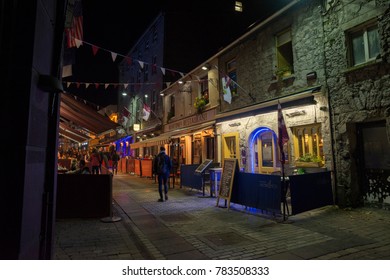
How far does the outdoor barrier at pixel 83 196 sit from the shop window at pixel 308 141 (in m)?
6.50

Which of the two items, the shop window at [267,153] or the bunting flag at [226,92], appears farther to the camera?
the bunting flag at [226,92]

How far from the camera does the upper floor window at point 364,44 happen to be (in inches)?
296

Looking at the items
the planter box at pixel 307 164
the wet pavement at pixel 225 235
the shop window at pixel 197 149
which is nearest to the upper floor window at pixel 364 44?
the planter box at pixel 307 164

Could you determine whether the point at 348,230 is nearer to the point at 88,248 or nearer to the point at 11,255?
the point at 88,248

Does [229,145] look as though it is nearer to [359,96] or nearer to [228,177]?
[228,177]

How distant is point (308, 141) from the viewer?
9.34 m

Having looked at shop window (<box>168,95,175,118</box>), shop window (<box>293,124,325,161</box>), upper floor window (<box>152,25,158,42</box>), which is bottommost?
shop window (<box>293,124,325,161</box>)

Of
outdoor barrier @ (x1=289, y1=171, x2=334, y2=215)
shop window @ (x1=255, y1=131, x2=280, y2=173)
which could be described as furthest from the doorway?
shop window @ (x1=255, y1=131, x2=280, y2=173)

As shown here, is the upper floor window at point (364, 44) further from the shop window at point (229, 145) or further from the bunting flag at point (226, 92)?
the shop window at point (229, 145)

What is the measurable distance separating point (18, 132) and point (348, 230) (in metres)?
6.16

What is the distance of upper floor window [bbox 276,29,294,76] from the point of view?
1024 centimetres

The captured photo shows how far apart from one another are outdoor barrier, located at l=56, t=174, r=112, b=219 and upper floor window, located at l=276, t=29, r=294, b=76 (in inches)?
293

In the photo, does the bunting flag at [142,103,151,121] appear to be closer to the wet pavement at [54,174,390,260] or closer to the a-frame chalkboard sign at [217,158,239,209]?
the wet pavement at [54,174,390,260]

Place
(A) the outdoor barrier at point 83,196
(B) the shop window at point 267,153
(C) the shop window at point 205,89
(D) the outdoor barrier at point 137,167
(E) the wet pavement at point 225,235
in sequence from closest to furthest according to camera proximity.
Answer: (E) the wet pavement at point 225,235
(A) the outdoor barrier at point 83,196
(B) the shop window at point 267,153
(C) the shop window at point 205,89
(D) the outdoor barrier at point 137,167
